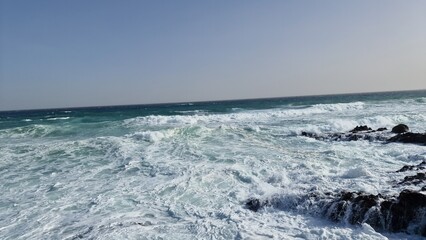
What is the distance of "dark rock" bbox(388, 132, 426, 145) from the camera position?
1336 cm

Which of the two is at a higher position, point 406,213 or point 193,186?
point 406,213

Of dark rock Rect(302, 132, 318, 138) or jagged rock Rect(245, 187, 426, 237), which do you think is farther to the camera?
dark rock Rect(302, 132, 318, 138)

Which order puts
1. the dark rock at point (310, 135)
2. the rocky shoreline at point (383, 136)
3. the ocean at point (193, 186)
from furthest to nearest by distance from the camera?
the dark rock at point (310, 135) < the rocky shoreline at point (383, 136) < the ocean at point (193, 186)

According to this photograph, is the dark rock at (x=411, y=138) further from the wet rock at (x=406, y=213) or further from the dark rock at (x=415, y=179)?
the wet rock at (x=406, y=213)

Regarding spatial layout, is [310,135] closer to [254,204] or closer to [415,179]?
[415,179]

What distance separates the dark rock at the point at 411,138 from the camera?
13.4 meters

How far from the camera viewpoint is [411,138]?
13.7 m

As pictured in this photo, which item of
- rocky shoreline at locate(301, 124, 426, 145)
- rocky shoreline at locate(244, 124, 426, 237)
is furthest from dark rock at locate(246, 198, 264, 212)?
rocky shoreline at locate(301, 124, 426, 145)

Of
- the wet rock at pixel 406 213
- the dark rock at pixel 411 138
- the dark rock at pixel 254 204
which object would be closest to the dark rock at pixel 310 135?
the dark rock at pixel 411 138

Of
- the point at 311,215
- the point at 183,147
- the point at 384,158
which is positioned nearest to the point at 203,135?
the point at 183,147

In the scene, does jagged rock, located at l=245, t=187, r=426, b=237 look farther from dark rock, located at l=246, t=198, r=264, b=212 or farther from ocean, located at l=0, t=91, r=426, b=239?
dark rock, located at l=246, t=198, r=264, b=212

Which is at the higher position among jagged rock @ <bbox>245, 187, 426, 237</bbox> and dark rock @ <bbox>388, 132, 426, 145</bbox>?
dark rock @ <bbox>388, 132, 426, 145</bbox>

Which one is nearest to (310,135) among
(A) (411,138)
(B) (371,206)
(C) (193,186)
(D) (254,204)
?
(A) (411,138)

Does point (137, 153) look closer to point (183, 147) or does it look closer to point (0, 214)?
point (183, 147)
